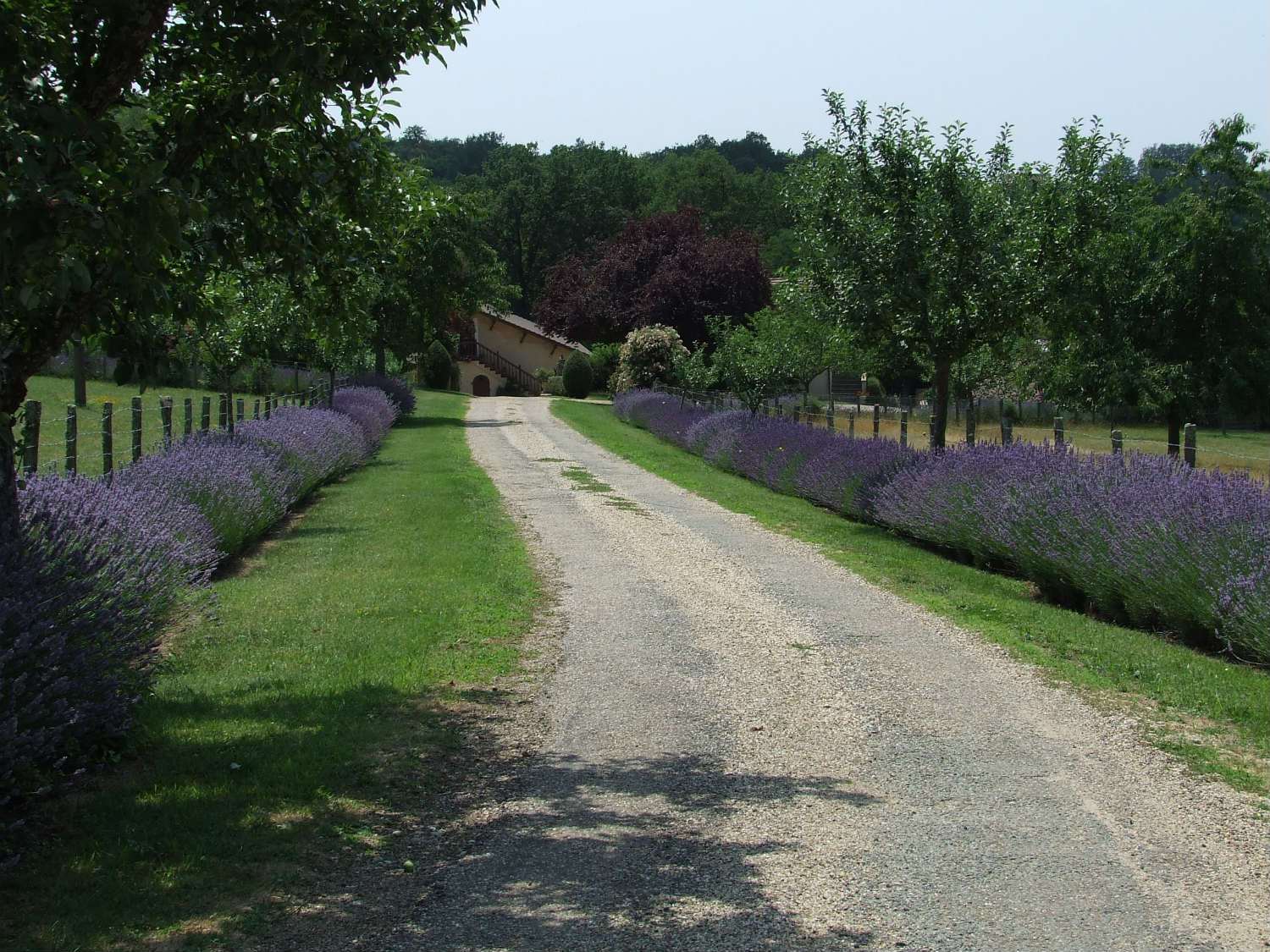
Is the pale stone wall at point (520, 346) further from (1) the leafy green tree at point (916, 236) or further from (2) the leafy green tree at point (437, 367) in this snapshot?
(1) the leafy green tree at point (916, 236)

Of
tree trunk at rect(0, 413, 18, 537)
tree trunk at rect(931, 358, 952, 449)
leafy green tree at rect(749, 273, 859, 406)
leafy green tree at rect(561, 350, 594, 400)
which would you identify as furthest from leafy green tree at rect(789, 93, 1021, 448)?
leafy green tree at rect(561, 350, 594, 400)

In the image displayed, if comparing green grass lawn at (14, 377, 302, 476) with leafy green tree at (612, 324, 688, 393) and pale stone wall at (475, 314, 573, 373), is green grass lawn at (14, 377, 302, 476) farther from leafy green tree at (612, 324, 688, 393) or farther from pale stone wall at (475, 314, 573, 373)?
pale stone wall at (475, 314, 573, 373)

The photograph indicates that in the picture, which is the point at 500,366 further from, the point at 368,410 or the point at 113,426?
the point at 113,426

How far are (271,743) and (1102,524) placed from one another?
25.4ft

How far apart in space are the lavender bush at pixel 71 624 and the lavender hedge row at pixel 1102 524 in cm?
752

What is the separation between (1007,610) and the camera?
10906mm

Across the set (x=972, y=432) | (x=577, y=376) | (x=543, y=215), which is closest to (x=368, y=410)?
(x=972, y=432)

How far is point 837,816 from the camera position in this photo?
18.6ft

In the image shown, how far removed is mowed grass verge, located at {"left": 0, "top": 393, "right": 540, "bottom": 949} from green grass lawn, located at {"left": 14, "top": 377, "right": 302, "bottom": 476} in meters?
4.63

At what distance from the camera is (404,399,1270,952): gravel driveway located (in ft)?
14.8

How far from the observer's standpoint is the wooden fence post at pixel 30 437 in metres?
8.59

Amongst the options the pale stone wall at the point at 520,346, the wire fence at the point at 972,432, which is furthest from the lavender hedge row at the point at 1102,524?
the pale stone wall at the point at 520,346

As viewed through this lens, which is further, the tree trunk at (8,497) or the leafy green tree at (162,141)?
the tree trunk at (8,497)

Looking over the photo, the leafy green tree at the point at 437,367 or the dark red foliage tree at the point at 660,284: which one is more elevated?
the dark red foliage tree at the point at 660,284
